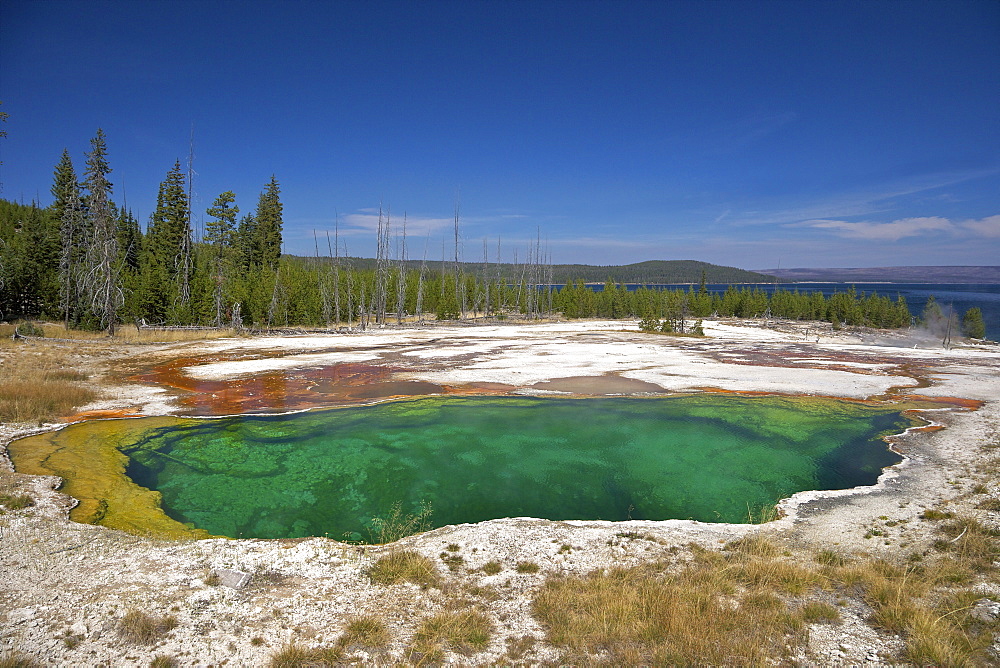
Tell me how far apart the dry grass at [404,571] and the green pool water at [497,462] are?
2.29 m

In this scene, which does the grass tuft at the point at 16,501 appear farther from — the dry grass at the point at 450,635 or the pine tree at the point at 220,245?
the pine tree at the point at 220,245

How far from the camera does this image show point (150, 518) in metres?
9.73

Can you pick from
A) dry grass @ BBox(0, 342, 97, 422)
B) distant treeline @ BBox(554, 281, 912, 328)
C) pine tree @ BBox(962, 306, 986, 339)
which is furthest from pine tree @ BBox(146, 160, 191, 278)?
pine tree @ BBox(962, 306, 986, 339)

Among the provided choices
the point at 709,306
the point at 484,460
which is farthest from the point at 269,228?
the point at 709,306

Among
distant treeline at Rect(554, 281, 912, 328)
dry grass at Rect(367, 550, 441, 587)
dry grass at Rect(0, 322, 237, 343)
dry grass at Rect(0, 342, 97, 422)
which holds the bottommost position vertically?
dry grass at Rect(367, 550, 441, 587)

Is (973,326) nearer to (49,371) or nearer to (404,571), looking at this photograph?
(404,571)

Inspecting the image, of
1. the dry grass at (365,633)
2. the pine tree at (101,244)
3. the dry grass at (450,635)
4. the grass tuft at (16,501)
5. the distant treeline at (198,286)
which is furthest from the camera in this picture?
the distant treeline at (198,286)

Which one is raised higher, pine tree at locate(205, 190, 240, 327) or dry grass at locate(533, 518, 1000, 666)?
pine tree at locate(205, 190, 240, 327)

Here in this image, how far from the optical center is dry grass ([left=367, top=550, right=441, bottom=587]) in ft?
22.3

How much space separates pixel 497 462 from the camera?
13.6 metres

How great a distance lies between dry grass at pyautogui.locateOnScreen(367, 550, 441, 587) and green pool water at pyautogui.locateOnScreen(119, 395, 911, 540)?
229 cm

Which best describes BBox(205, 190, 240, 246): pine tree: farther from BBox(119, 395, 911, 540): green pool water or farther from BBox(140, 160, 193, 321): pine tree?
BBox(119, 395, 911, 540): green pool water

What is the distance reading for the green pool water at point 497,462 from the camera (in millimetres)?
10641

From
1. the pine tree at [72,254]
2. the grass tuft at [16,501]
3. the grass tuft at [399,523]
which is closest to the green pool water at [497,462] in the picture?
the grass tuft at [399,523]
